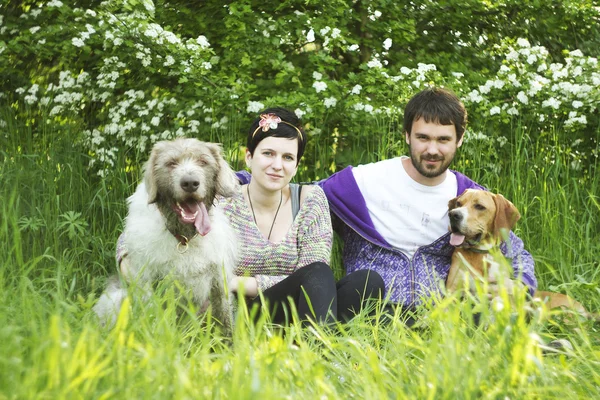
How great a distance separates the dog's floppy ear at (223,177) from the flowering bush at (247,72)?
162 cm

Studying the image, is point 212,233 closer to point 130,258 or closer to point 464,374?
point 130,258

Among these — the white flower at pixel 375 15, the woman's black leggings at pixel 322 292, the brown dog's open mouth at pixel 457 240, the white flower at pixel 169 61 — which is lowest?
the woman's black leggings at pixel 322 292

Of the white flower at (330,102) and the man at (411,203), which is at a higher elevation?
the white flower at (330,102)

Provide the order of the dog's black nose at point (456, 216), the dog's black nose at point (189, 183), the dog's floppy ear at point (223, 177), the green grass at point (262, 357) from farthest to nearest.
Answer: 1. the dog's black nose at point (456, 216)
2. the dog's floppy ear at point (223, 177)
3. the dog's black nose at point (189, 183)
4. the green grass at point (262, 357)

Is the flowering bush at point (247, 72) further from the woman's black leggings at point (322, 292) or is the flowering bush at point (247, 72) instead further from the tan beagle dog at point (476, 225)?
the woman's black leggings at point (322, 292)

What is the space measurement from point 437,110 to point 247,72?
1.97 m

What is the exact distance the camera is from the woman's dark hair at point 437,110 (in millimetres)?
4004

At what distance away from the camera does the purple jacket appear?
4031 millimetres

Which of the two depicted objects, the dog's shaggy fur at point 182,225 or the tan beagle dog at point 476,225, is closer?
the dog's shaggy fur at point 182,225

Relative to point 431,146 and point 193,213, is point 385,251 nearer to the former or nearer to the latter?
point 431,146

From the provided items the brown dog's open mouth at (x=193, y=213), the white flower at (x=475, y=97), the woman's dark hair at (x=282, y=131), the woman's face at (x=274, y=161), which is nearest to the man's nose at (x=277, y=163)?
the woman's face at (x=274, y=161)

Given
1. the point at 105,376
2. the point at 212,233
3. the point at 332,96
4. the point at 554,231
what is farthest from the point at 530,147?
the point at 105,376

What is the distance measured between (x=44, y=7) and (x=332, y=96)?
254 cm

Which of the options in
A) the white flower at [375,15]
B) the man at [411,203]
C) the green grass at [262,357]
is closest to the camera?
the green grass at [262,357]
